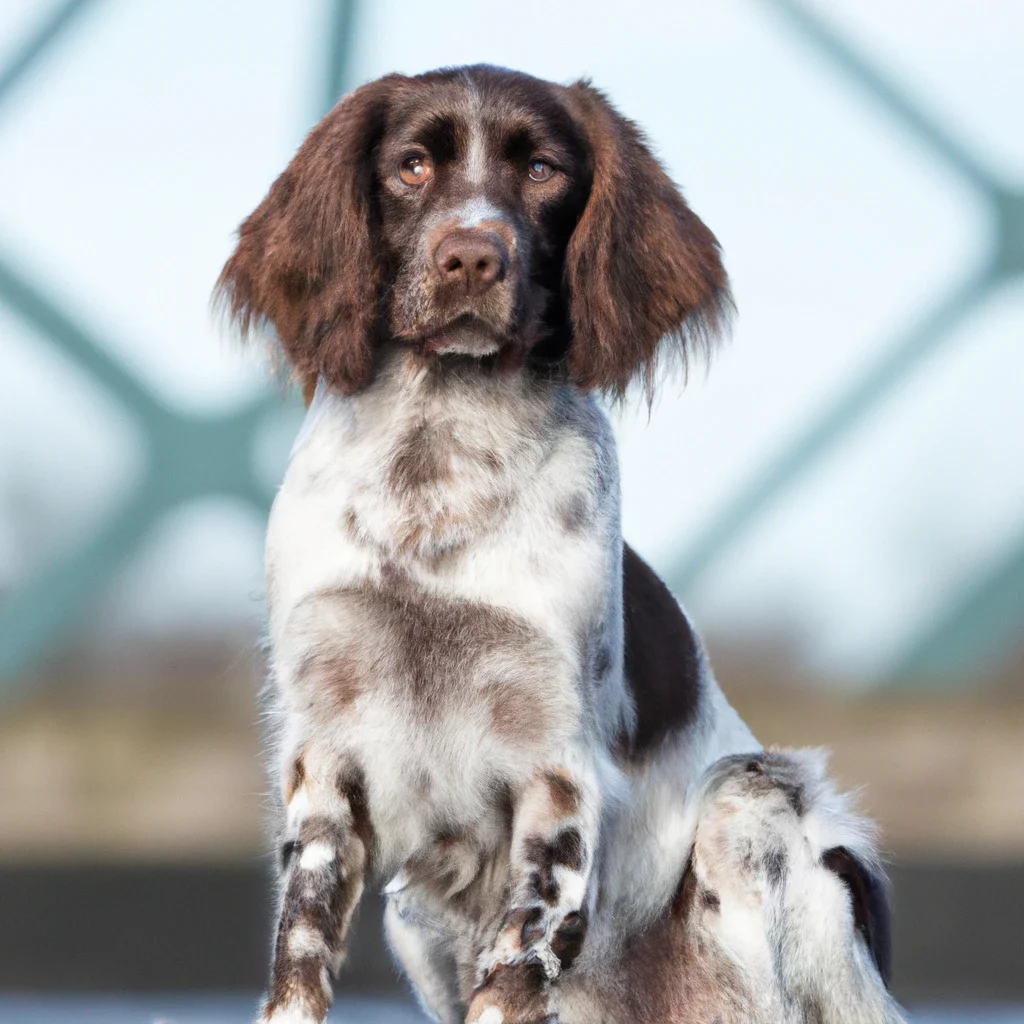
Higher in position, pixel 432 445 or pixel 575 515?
pixel 432 445

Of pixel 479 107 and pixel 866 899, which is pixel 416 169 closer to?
pixel 479 107

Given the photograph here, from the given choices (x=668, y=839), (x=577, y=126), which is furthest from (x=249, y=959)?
(x=577, y=126)

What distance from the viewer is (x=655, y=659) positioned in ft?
7.48

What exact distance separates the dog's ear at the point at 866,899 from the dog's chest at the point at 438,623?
1.42 feet

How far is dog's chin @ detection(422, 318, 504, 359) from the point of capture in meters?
2.00

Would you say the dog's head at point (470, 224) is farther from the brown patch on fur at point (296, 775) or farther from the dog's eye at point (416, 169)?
the brown patch on fur at point (296, 775)

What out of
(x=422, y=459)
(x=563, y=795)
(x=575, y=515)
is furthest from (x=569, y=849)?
(x=422, y=459)

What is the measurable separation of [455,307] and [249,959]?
218cm

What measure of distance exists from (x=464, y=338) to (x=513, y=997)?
792 millimetres

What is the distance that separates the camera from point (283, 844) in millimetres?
2027

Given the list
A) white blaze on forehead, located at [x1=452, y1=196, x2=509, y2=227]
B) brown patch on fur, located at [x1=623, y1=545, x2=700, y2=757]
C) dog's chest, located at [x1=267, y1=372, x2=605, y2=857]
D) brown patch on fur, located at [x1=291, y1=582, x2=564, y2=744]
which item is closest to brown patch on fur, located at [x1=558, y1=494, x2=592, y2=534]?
dog's chest, located at [x1=267, y1=372, x2=605, y2=857]

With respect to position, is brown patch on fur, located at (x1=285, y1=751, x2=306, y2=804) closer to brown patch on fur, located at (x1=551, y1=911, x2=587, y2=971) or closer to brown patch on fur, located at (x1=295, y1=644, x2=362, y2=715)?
brown patch on fur, located at (x1=295, y1=644, x2=362, y2=715)

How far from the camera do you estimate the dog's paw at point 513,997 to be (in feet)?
6.10

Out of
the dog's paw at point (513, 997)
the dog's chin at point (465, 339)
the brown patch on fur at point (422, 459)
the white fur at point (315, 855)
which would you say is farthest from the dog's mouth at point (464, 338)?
the dog's paw at point (513, 997)
